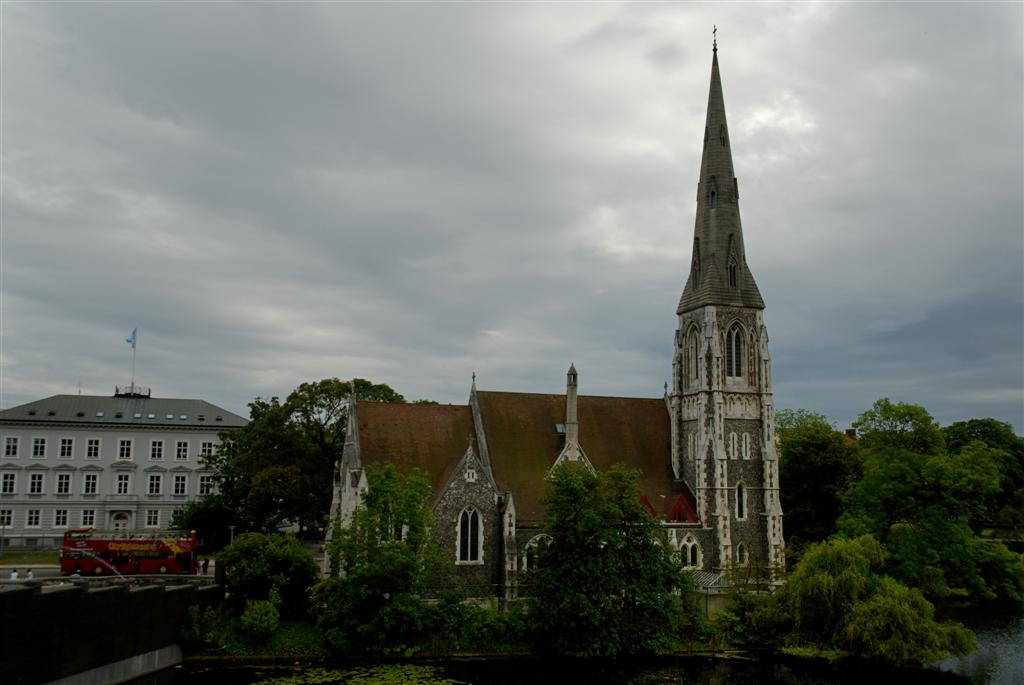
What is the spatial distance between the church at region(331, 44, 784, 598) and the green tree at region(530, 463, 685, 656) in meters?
4.14

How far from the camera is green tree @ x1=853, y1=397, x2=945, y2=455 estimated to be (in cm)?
4328

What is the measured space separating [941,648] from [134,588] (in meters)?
29.2

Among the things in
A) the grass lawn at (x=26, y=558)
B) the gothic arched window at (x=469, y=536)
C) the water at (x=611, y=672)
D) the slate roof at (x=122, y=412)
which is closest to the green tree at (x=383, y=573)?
the water at (x=611, y=672)

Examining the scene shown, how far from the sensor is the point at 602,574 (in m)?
32.2

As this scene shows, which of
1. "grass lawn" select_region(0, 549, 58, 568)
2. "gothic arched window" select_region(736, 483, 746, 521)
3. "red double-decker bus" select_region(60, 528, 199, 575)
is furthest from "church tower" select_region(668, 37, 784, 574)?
"grass lawn" select_region(0, 549, 58, 568)

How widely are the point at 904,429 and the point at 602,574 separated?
21.2 m

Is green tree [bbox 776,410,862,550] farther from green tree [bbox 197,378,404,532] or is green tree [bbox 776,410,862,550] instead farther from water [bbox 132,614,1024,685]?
green tree [bbox 197,378,404,532]

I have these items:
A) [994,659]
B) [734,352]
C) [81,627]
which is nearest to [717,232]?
[734,352]

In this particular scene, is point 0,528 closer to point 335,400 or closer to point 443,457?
point 335,400

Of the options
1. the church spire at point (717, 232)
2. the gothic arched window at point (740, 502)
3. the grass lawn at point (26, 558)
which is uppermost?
the church spire at point (717, 232)

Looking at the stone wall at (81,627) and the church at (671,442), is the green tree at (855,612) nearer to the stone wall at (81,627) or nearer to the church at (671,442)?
the church at (671,442)

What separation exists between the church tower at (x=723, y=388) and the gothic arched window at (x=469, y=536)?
11.9m

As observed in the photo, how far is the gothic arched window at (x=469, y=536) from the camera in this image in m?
36.6

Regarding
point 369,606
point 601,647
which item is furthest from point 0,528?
point 601,647
